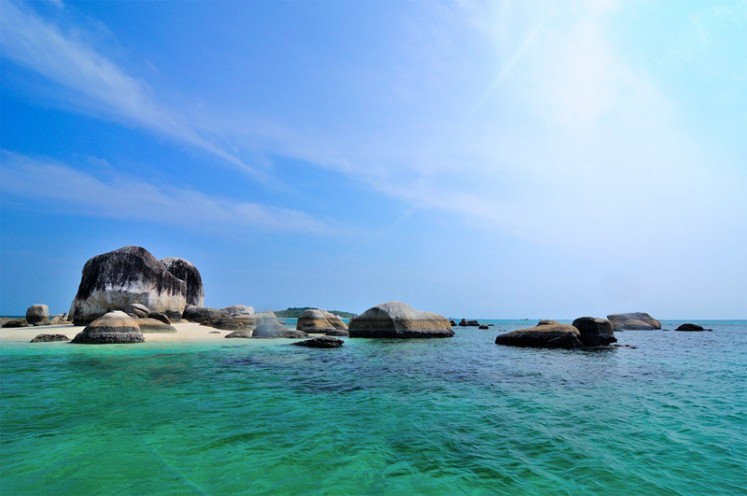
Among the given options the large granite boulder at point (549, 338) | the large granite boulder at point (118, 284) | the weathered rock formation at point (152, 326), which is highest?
the large granite boulder at point (118, 284)

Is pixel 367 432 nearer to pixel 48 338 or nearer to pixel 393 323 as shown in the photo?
pixel 393 323

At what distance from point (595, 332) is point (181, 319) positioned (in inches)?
1620

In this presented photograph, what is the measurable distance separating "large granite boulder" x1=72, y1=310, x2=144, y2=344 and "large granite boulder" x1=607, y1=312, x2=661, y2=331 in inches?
2680

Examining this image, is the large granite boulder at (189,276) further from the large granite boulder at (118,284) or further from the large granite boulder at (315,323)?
the large granite boulder at (315,323)

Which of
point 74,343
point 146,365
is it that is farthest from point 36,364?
point 74,343

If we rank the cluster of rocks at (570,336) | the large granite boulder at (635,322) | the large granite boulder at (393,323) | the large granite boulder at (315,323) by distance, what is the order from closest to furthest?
1. the cluster of rocks at (570,336)
2. the large granite boulder at (393,323)
3. the large granite boulder at (315,323)
4. the large granite boulder at (635,322)

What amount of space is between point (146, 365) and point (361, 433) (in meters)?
12.5

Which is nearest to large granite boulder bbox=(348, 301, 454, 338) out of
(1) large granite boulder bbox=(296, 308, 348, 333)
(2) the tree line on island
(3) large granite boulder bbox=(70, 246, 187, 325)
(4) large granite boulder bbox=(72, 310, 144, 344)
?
(2) the tree line on island

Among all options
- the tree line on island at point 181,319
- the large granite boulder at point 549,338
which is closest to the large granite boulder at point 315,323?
the tree line on island at point 181,319

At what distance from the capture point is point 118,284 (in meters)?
36.7

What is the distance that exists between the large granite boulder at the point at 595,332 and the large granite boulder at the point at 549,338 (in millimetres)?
713

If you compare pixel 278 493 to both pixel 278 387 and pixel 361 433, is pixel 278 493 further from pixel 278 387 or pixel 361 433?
pixel 278 387

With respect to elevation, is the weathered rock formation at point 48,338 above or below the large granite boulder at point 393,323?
below

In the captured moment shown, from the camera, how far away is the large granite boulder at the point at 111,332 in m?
24.4
